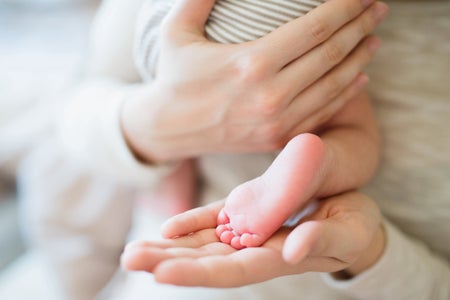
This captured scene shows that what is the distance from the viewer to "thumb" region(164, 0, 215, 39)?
45cm

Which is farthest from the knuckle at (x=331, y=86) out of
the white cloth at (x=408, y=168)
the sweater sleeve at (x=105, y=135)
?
the sweater sleeve at (x=105, y=135)

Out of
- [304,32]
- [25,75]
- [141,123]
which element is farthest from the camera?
[25,75]

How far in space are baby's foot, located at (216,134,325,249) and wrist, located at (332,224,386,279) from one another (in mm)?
120

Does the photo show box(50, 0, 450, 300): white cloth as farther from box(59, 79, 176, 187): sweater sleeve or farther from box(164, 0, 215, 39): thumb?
box(164, 0, 215, 39): thumb

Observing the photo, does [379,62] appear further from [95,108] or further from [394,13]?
[95,108]

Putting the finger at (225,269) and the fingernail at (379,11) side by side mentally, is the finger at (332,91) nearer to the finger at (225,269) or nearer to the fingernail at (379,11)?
the fingernail at (379,11)

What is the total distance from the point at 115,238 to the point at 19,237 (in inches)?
9.9

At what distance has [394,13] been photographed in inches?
21.8

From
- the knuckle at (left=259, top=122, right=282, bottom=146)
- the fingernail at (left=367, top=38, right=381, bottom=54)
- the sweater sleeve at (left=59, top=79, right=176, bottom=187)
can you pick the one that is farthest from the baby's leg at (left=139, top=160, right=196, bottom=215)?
the fingernail at (left=367, top=38, right=381, bottom=54)

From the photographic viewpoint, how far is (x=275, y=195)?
35 cm

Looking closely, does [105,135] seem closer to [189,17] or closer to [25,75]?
[189,17]

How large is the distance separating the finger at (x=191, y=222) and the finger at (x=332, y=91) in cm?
14

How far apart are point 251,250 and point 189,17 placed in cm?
24

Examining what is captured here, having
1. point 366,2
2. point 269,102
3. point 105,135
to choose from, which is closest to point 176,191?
point 105,135
